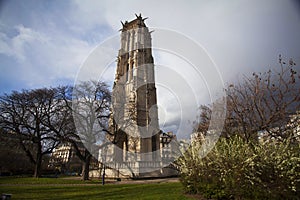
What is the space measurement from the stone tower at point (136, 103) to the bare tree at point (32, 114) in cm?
691

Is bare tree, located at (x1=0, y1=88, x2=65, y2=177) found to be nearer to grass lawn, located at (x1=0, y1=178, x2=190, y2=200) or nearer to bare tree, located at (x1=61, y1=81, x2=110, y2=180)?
bare tree, located at (x1=61, y1=81, x2=110, y2=180)

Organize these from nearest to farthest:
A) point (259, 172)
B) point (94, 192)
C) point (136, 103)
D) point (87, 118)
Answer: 1. point (259, 172)
2. point (94, 192)
3. point (87, 118)
4. point (136, 103)

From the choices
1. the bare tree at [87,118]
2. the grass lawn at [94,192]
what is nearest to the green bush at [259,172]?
the grass lawn at [94,192]

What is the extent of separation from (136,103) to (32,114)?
53.3 ft

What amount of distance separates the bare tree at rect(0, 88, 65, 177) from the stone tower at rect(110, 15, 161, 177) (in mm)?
6910

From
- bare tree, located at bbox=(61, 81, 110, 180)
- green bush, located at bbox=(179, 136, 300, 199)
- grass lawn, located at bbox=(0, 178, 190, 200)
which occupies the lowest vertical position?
grass lawn, located at bbox=(0, 178, 190, 200)

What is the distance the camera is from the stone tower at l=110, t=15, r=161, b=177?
87.1 feet

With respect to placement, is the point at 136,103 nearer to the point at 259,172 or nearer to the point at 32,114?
the point at 32,114

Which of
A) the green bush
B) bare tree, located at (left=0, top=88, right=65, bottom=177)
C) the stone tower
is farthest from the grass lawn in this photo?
the stone tower

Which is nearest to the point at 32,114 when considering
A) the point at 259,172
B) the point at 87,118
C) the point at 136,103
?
the point at 87,118

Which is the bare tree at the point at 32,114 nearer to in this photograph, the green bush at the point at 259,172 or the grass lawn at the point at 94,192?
the grass lawn at the point at 94,192

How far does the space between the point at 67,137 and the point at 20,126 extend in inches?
259

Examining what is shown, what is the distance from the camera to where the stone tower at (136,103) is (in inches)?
1046

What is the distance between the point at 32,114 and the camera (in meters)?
23.9
